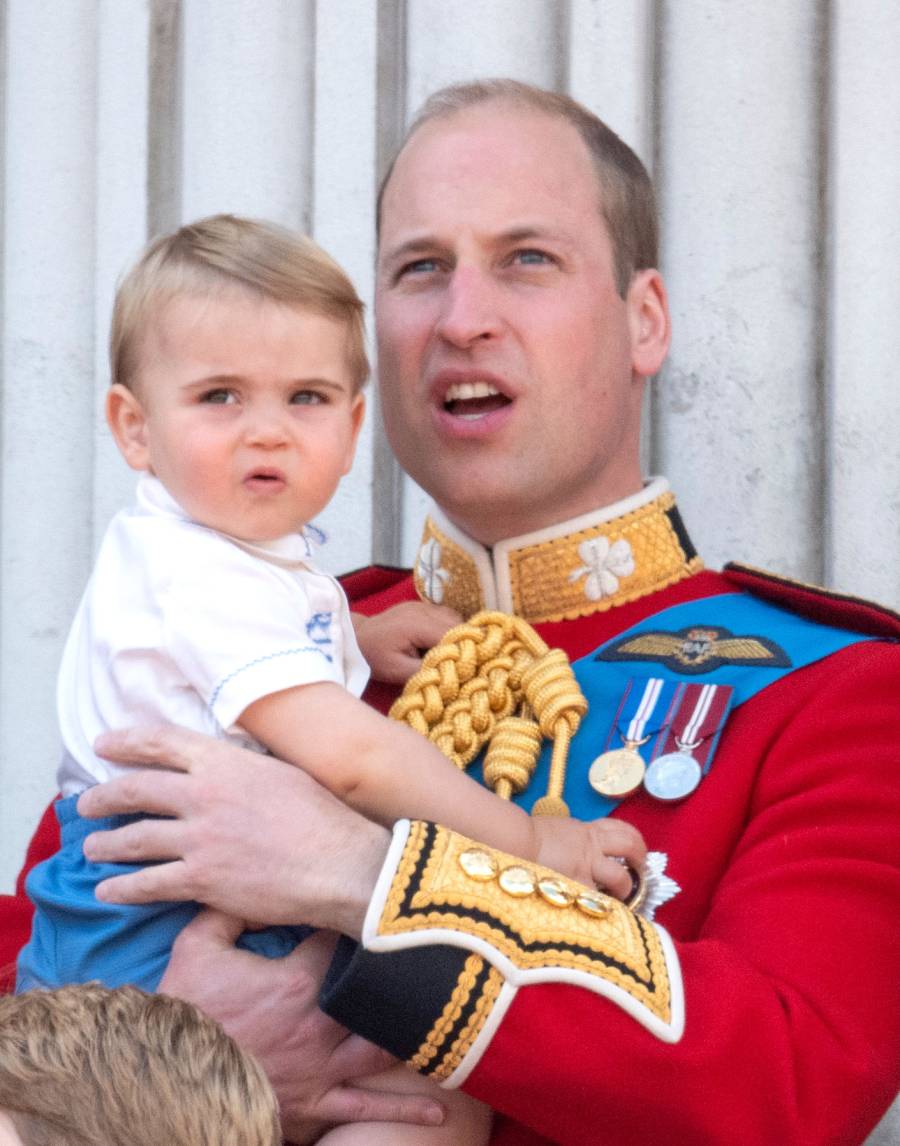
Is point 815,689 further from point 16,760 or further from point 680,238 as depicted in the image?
point 16,760

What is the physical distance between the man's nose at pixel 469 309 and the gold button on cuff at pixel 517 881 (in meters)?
0.83

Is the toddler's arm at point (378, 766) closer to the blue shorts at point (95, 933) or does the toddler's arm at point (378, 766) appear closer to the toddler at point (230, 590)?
the toddler at point (230, 590)

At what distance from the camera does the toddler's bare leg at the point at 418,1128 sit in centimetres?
184

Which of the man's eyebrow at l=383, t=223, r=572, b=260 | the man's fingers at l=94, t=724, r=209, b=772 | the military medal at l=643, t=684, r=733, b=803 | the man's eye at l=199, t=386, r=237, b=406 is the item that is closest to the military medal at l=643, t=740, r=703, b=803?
the military medal at l=643, t=684, r=733, b=803

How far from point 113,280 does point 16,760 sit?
84 centimetres

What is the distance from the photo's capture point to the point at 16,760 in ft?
11.0

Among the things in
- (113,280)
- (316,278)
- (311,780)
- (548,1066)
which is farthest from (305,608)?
(113,280)

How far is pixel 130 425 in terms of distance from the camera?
6.68 ft

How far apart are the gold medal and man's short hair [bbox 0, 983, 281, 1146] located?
2.51ft

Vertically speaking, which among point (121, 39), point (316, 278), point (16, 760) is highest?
point (121, 39)

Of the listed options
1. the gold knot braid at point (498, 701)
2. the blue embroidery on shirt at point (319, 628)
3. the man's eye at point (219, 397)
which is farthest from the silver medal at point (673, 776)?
the man's eye at point (219, 397)

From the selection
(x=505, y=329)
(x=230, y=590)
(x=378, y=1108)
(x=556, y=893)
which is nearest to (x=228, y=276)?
(x=230, y=590)

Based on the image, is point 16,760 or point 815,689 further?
point 16,760

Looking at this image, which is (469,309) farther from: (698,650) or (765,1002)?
(765,1002)
